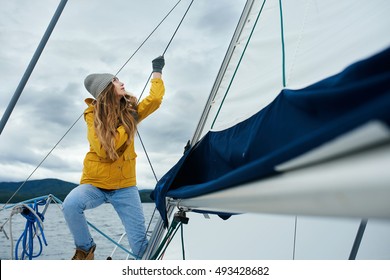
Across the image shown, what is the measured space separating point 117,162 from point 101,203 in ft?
0.85

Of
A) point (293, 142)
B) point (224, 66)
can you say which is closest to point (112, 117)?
point (224, 66)

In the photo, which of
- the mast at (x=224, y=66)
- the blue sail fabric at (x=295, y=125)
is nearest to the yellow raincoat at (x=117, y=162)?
the mast at (x=224, y=66)

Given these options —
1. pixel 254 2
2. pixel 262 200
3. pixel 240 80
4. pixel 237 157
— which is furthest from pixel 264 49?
pixel 262 200

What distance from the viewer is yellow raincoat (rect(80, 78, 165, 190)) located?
214cm

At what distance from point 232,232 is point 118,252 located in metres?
3.86

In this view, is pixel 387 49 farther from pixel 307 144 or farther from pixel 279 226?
pixel 279 226

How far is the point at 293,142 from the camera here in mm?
631

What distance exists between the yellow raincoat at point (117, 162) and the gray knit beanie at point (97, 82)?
10cm

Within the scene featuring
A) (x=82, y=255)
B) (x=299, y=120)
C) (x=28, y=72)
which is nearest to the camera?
(x=299, y=120)

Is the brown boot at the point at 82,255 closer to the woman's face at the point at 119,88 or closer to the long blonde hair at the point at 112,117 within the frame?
the long blonde hair at the point at 112,117

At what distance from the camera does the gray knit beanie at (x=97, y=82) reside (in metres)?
2.22

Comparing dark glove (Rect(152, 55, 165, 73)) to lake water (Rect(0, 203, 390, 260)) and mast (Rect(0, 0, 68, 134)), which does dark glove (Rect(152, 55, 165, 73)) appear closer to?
mast (Rect(0, 0, 68, 134))

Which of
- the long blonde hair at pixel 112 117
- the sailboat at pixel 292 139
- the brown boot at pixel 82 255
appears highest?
the long blonde hair at pixel 112 117

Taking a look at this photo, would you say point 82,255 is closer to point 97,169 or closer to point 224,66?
point 97,169
